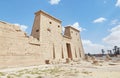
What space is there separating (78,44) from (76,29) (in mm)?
3295

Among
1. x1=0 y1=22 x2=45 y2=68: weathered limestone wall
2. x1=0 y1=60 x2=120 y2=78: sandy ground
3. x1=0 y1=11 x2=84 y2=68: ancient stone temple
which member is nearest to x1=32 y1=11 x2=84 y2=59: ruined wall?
x1=0 y1=11 x2=84 y2=68: ancient stone temple

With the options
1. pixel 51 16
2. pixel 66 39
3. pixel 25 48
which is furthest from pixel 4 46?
pixel 66 39

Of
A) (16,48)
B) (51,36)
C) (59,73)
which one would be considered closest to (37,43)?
(16,48)

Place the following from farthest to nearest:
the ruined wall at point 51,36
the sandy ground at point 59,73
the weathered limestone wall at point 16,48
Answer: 1. the ruined wall at point 51,36
2. the weathered limestone wall at point 16,48
3. the sandy ground at point 59,73

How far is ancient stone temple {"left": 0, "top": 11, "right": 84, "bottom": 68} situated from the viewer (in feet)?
37.5

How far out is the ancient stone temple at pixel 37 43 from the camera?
11.4m

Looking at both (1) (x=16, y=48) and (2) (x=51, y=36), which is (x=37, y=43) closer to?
(1) (x=16, y=48)

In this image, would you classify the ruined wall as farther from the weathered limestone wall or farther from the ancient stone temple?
the weathered limestone wall

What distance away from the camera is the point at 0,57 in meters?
10.6

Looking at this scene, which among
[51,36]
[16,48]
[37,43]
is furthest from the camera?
[51,36]

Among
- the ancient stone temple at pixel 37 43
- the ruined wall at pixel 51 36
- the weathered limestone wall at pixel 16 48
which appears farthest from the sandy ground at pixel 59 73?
the ruined wall at pixel 51 36

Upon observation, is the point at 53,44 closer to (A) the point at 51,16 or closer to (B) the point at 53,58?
(B) the point at 53,58

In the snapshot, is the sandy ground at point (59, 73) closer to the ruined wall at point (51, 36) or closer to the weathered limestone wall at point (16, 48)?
the weathered limestone wall at point (16, 48)

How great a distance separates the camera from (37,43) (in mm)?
15227
